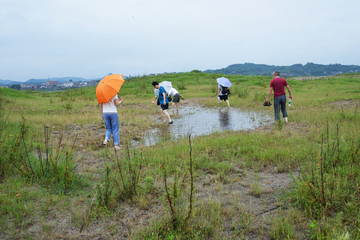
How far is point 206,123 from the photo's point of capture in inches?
419

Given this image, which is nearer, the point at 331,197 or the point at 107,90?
the point at 331,197

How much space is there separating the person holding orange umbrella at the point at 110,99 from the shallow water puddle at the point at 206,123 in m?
1.14

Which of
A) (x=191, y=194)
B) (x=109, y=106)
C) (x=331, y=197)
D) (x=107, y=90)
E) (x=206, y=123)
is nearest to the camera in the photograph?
(x=191, y=194)

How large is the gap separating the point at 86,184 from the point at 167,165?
A: 5.31 feet

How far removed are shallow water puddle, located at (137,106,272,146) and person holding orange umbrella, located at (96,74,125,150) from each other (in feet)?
3.74

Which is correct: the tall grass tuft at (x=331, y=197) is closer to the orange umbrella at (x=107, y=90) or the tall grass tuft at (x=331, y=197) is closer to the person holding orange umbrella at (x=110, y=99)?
the person holding orange umbrella at (x=110, y=99)

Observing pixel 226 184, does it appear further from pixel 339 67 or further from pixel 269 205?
pixel 339 67

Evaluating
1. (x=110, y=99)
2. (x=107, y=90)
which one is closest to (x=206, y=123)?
(x=110, y=99)

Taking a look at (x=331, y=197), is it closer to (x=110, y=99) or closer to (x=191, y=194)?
(x=191, y=194)

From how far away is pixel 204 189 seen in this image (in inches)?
175

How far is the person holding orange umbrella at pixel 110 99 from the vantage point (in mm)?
6750

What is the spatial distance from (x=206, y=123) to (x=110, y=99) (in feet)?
15.9

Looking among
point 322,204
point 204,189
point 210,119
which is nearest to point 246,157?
point 204,189

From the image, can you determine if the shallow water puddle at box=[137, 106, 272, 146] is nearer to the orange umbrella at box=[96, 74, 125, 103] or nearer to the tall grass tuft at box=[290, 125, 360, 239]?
the orange umbrella at box=[96, 74, 125, 103]
